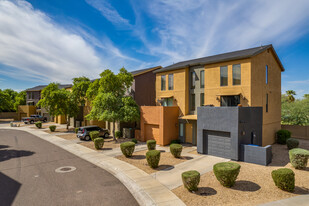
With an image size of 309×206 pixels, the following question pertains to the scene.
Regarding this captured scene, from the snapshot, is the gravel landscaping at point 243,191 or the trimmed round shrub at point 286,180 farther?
the trimmed round shrub at point 286,180

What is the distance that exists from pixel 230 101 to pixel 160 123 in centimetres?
798

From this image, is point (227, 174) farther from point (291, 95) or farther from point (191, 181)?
point (291, 95)

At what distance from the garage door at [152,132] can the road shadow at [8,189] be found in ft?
43.9

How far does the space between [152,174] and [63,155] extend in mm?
9816

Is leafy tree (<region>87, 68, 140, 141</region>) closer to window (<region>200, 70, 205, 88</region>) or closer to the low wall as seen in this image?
window (<region>200, 70, 205, 88</region>)

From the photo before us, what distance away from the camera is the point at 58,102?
98.7 ft

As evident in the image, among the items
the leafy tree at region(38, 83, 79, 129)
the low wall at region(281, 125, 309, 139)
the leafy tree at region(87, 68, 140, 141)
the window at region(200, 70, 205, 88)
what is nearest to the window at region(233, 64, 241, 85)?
the window at region(200, 70, 205, 88)

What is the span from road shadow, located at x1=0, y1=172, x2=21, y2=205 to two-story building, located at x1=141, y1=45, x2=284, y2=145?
13.2 metres

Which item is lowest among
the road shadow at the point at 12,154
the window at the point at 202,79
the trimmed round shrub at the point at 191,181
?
the road shadow at the point at 12,154

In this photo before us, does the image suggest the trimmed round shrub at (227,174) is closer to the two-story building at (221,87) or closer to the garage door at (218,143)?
the garage door at (218,143)

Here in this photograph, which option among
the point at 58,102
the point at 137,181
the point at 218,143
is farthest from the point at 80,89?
the point at 218,143

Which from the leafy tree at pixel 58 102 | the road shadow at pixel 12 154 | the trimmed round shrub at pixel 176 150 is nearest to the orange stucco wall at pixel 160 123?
the trimmed round shrub at pixel 176 150

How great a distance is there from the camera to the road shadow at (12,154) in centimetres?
1493

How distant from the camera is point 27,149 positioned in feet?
58.6
